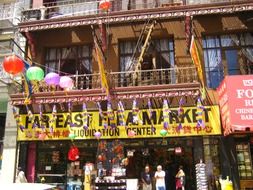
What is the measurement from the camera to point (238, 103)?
13.1 metres

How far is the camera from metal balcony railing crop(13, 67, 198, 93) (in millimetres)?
16191

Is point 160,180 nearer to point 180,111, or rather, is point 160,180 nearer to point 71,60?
point 180,111

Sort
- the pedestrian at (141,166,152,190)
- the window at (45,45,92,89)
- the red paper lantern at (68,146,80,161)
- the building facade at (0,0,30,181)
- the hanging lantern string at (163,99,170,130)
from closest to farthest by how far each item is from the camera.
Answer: the hanging lantern string at (163,99,170,130)
the pedestrian at (141,166,152,190)
the red paper lantern at (68,146,80,161)
the building facade at (0,0,30,181)
the window at (45,45,92,89)

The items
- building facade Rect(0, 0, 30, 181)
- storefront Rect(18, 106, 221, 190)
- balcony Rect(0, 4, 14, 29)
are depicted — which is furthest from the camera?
balcony Rect(0, 4, 14, 29)

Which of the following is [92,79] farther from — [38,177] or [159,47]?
[38,177]

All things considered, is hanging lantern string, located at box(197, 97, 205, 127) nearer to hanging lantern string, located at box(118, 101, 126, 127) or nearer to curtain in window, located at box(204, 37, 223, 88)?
curtain in window, located at box(204, 37, 223, 88)

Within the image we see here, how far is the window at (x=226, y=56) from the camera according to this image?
16.2 m

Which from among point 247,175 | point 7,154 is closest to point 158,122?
point 247,175

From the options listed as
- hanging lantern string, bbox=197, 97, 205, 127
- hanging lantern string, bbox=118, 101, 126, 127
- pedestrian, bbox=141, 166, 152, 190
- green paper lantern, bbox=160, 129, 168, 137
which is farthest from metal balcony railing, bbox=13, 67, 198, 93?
pedestrian, bbox=141, 166, 152, 190

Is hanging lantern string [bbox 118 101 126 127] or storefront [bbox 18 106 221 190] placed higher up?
hanging lantern string [bbox 118 101 126 127]

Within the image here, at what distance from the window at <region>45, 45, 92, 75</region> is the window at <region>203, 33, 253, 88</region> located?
592cm

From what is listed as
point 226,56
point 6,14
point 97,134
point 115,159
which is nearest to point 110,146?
point 115,159

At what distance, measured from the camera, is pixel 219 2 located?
15.8m

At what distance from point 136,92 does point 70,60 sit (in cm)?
463
